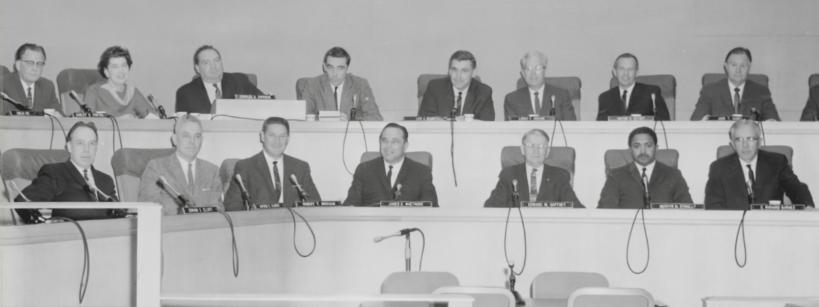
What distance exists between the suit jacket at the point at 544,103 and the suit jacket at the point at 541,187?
0.97 metres

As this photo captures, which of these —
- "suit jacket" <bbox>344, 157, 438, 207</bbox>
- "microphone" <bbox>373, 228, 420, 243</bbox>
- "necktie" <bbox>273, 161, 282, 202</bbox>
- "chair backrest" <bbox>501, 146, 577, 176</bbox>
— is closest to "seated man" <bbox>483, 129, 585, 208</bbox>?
"chair backrest" <bbox>501, 146, 577, 176</bbox>

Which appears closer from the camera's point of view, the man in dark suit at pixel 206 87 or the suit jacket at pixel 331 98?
the man in dark suit at pixel 206 87

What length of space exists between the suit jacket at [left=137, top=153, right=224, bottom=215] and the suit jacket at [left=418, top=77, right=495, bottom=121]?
1.74 metres

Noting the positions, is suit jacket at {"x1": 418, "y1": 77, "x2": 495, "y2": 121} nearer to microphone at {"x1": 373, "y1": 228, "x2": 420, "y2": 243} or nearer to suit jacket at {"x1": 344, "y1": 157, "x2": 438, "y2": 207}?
suit jacket at {"x1": 344, "y1": 157, "x2": 438, "y2": 207}

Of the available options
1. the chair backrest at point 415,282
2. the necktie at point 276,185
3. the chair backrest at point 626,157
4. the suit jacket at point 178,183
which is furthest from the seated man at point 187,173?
the chair backrest at point 626,157

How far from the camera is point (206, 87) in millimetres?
6566

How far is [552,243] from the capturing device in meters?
5.06

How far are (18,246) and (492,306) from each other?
1.78 m

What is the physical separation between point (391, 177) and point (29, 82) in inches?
100

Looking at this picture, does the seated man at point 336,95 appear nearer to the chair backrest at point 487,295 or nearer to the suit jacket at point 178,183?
the suit jacket at point 178,183

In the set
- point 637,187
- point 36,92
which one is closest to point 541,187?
point 637,187

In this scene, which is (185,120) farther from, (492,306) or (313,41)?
(313,41)

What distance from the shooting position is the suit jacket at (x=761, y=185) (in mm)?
5543

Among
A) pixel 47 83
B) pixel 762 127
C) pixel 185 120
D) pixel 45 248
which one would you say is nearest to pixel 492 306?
pixel 45 248
